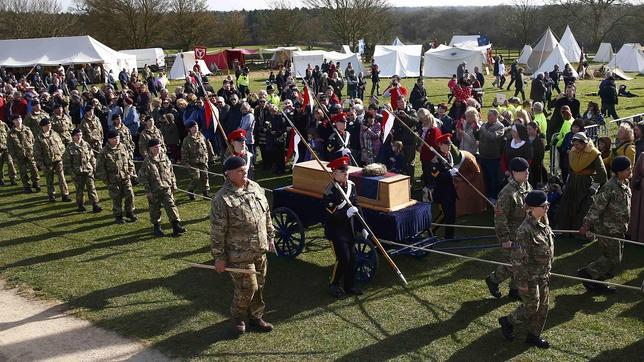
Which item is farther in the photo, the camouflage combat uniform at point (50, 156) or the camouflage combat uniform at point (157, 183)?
the camouflage combat uniform at point (50, 156)

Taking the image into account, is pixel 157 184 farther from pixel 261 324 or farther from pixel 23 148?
pixel 23 148

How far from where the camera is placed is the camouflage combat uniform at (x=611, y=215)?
7.79m

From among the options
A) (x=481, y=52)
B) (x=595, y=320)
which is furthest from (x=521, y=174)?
(x=481, y=52)

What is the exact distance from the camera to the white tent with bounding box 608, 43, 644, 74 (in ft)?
125

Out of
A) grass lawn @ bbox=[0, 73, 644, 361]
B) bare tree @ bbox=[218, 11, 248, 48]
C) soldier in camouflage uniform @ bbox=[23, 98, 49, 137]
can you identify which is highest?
bare tree @ bbox=[218, 11, 248, 48]

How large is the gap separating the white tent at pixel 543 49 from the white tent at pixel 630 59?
4858 mm

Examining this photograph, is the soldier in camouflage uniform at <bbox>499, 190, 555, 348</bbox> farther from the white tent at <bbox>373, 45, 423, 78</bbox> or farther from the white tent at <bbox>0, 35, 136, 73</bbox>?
the white tent at <bbox>0, 35, 136, 73</bbox>

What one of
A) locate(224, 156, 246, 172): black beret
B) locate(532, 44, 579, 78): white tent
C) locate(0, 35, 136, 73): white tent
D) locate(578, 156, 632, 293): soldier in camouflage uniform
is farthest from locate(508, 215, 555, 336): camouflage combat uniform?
locate(0, 35, 136, 73): white tent

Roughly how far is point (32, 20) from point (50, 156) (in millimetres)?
53525

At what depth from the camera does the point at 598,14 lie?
57.1 m

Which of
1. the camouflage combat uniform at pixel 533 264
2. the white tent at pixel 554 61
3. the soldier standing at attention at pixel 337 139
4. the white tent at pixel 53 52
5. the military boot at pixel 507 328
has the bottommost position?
the military boot at pixel 507 328

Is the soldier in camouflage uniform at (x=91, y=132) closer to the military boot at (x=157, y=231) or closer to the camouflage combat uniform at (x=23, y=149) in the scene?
the camouflage combat uniform at (x=23, y=149)

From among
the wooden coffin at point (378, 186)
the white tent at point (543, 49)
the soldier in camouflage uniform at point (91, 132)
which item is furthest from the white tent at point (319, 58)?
the wooden coffin at point (378, 186)

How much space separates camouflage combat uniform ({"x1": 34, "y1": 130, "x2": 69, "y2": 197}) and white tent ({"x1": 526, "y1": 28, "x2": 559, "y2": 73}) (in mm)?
30185
